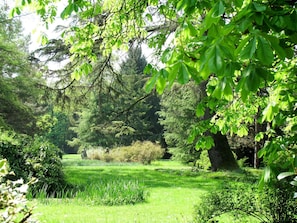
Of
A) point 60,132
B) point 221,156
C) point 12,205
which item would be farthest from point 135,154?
point 12,205

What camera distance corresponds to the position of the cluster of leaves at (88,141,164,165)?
915 inches

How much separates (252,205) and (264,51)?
12.4 ft

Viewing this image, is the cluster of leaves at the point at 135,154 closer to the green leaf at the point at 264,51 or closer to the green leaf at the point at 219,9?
the green leaf at the point at 219,9

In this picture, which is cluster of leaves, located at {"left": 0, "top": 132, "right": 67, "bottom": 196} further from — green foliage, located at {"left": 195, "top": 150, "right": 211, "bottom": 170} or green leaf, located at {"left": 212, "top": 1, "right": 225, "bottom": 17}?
green foliage, located at {"left": 195, "top": 150, "right": 211, "bottom": 170}

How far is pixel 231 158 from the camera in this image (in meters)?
14.9

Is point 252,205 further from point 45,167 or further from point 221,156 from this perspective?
point 221,156

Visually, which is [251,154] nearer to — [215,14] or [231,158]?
[231,158]

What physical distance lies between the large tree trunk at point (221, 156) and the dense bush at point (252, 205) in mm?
10170

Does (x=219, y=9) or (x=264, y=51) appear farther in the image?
(x=219, y=9)

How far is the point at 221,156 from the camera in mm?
14875

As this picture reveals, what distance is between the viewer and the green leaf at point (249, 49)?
1.22 metres

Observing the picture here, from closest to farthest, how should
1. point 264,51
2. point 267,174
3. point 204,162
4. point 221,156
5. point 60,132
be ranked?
point 264,51, point 267,174, point 221,156, point 204,162, point 60,132

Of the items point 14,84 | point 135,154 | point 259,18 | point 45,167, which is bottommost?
point 45,167

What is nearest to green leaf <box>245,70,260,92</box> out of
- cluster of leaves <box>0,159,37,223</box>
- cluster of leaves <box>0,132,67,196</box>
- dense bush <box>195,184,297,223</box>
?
cluster of leaves <box>0,159,37,223</box>
